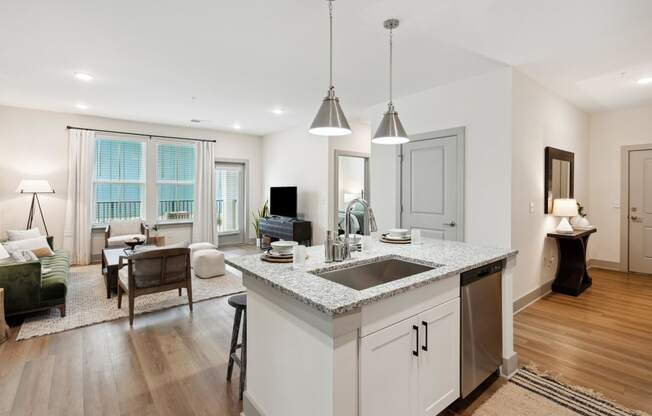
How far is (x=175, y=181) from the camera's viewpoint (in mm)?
6875

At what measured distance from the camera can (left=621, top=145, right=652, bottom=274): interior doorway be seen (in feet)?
16.5

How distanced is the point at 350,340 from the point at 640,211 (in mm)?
6252

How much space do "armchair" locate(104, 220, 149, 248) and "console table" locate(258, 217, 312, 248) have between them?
2.32 metres

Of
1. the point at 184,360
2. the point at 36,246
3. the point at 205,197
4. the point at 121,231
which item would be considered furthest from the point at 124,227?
the point at 184,360

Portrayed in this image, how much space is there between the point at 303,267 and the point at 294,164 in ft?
17.3

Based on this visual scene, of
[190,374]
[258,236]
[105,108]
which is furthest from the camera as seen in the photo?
[258,236]

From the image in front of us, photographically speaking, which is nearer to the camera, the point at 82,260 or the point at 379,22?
the point at 379,22

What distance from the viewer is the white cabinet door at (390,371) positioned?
1.40m

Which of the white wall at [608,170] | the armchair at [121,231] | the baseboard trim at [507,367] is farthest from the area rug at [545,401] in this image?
the armchair at [121,231]

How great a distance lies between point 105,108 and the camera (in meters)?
5.26

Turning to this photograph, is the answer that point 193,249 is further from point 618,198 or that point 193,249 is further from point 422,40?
point 618,198

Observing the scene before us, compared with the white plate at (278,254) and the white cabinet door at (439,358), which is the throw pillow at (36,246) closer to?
the white plate at (278,254)

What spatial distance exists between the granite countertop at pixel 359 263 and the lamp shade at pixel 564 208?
2322 millimetres

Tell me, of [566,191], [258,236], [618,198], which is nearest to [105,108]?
[258,236]
